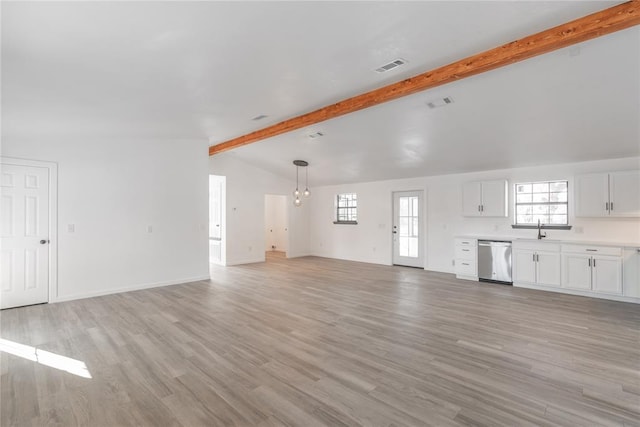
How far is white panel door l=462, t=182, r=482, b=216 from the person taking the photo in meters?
6.84

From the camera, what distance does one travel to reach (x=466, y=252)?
6688 millimetres

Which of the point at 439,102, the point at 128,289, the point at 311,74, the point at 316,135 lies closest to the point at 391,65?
the point at 311,74

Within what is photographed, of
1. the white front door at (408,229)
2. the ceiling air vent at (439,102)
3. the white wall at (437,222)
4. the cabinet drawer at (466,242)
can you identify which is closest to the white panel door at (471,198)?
the white wall at (437,222)

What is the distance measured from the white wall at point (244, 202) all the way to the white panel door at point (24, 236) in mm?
3847

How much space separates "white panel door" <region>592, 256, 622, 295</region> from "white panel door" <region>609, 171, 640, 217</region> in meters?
0.84

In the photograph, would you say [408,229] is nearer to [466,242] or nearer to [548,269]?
[466,242]

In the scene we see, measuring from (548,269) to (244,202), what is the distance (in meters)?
7.24

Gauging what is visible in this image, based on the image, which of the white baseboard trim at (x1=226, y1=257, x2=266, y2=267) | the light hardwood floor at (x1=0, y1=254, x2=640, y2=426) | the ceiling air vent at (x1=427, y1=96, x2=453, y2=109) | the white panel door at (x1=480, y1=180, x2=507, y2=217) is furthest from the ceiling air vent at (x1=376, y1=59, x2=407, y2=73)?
the white baseboard trim at (x1=226, y1=257, x2=266, y2=267)

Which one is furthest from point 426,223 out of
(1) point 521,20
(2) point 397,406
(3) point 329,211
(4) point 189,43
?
(4) point 189,43

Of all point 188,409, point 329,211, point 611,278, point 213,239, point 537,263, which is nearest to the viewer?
point 188,409

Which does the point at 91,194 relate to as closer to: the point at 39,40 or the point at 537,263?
the point at 39,40

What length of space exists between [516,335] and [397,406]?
2.15 m

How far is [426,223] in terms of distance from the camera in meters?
7.84

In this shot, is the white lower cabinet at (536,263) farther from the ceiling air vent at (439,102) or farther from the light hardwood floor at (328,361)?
the ceiling air vent at (439,102)
